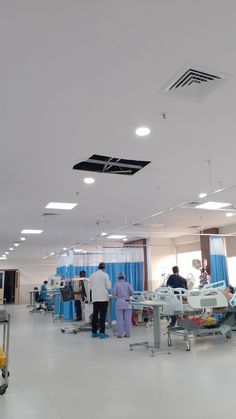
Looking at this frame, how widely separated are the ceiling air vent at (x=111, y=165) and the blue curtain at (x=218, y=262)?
6020 mm

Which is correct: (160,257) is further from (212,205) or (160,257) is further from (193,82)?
(193,82)

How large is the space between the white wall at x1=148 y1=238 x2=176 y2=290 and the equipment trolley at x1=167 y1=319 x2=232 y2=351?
6.54 meters

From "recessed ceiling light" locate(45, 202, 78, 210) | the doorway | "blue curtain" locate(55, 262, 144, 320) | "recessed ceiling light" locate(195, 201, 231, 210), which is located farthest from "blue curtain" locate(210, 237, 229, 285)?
the doorway

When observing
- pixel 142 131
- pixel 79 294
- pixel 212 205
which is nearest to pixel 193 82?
pixel 142 131

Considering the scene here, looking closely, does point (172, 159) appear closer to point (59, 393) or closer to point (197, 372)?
point (197, 372)

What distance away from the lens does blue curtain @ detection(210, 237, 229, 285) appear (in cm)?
1034

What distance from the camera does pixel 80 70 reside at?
274cm

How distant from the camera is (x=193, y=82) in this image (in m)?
2.96

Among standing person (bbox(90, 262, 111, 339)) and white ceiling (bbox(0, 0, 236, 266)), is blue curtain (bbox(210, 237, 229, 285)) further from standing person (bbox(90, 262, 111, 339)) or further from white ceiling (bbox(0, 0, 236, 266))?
white ceiling (bbox(0, 0, 236, 266))

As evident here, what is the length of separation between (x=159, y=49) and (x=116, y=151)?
1945 millimetres

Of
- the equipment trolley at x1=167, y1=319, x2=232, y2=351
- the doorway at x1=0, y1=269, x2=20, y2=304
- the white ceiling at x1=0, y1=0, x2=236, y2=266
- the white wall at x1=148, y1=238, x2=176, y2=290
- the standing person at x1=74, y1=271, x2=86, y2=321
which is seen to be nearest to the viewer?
the white ceiling at x1=0, y1=0, x2=236, y2=266

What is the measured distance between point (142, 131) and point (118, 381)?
2.84 m

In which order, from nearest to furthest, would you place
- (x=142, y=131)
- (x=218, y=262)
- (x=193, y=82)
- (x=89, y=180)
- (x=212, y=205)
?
(x=193, y=82) < (x=142, y=131) < (x=89, y=180) < (x=212, y=205) < (x=218, y=262)

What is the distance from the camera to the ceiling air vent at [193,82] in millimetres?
2791
